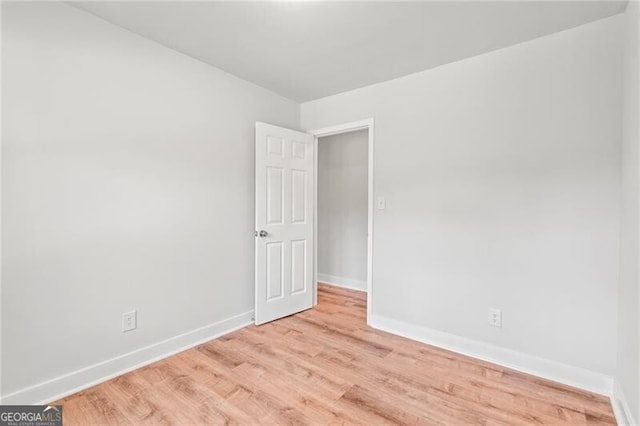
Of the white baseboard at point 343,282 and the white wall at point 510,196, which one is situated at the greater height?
the white wall at point 510,196

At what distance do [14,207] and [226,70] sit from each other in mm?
1810

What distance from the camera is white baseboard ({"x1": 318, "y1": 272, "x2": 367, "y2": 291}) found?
14.0 feet

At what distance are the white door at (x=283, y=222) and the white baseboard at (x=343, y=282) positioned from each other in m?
1.05

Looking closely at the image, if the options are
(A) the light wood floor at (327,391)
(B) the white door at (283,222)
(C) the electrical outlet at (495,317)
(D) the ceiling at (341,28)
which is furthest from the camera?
(B) the white door at (283,222)

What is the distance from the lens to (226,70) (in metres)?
2.67

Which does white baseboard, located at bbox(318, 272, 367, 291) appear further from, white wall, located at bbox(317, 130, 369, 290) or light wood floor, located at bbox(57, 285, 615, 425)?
light wood floor, located at bbox(57, 285, 615, 425)

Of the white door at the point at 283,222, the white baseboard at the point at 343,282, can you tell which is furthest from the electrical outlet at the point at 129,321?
the white baseboard at the point at 343,282

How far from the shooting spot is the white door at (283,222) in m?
2.89

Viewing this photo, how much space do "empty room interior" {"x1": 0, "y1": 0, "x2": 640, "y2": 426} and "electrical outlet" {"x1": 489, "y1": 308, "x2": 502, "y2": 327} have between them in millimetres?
14

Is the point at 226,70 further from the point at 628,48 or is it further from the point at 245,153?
the point at 628,48

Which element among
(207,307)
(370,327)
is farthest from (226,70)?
(370,327)

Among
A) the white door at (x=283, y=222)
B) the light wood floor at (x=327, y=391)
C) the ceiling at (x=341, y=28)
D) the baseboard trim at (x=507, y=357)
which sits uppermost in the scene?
the ceiling at (x=341, y=28)

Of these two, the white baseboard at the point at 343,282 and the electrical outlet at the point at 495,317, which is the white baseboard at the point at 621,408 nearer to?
the electrical outlet at the point at 495,317

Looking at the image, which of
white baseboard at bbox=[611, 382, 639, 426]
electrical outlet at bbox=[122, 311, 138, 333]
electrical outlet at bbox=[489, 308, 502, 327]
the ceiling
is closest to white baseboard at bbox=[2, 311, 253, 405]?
electrical outlet at bbox=[122, 311, 138, 333]
